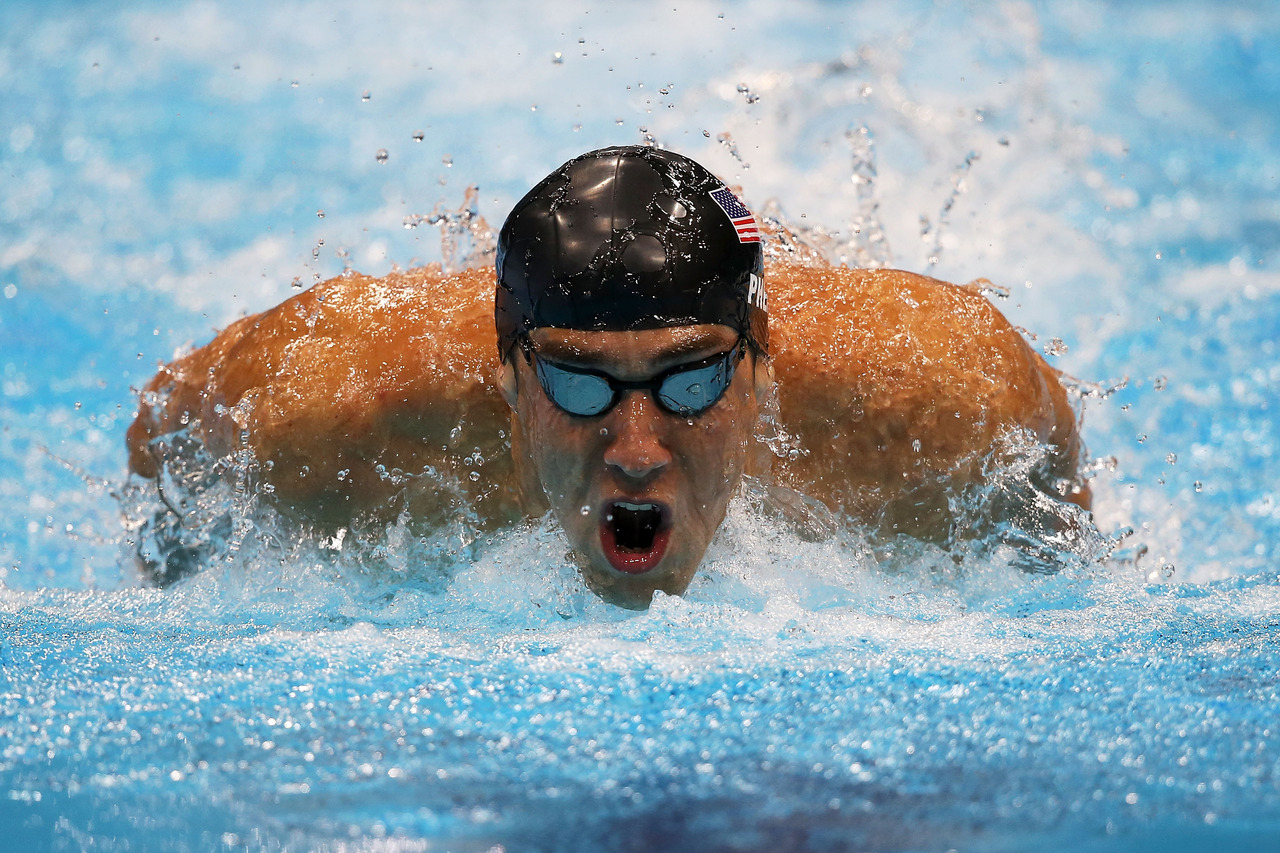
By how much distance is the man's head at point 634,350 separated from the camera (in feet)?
6.38

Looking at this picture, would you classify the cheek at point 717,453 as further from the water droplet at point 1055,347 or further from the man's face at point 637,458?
the water droplet at point 1055,347

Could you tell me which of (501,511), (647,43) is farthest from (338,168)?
(501,511)

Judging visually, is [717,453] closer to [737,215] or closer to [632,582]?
[632,582]

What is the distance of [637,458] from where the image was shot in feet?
6.31

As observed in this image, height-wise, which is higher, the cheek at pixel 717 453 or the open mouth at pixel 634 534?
the cheek at pixel 717 453

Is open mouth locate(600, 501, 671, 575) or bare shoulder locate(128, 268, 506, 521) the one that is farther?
bare shoulder locate(128, 268, 506, 521)

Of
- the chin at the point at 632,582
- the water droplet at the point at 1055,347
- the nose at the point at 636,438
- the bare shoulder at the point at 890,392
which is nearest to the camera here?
the nose at the point at 636,438

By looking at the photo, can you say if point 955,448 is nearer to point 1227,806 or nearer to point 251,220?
point 1227,806

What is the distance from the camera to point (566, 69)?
633cm

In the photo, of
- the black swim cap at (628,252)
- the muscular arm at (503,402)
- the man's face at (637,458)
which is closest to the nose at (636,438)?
the man's face at (637,458)

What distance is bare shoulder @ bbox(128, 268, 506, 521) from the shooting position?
7.68 ft

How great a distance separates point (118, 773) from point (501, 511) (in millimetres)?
950

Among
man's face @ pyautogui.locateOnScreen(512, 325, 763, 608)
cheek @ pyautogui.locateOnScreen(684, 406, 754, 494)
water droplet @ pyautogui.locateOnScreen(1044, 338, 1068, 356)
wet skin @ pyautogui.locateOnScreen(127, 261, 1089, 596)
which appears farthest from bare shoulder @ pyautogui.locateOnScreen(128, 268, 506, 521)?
water droplet @ pyautogui.locateOnScreen(1044, 338, 1068, 356)

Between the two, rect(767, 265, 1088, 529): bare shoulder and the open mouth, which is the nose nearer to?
the open mouth
